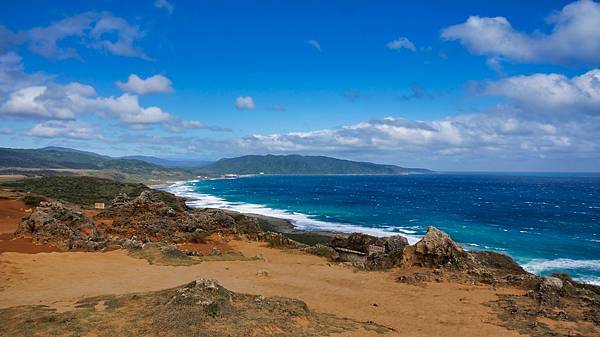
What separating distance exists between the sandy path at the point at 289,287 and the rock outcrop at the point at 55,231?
1864 mm

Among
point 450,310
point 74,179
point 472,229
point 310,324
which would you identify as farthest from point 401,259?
point 74,179

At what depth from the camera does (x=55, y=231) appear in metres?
26.6

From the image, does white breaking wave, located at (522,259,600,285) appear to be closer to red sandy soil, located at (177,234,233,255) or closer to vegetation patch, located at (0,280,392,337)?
red sandy soil, located at (177,234,233,255)

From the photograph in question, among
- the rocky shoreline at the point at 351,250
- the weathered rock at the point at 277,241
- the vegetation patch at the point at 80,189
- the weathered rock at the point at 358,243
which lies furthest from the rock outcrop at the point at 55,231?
the vegetation patch at the point at 80,189

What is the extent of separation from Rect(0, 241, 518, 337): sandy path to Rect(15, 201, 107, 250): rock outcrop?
6.12 ft

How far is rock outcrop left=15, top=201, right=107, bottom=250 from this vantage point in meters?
25.9

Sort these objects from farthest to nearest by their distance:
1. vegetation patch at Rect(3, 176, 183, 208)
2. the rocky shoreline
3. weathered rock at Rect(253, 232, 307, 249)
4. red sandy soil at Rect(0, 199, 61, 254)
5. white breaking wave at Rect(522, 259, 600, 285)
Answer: vegetation patch at Rect(3, 176, 183, 208), white breaking wave at Rect(522, 259, 600, 285), weathered rock at Rect(253, 232, 307, 249), red sandy soil at Rect(0, 199, 61, 254), the rocky shoreline

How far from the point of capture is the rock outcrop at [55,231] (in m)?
25.9

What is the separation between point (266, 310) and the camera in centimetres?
1399

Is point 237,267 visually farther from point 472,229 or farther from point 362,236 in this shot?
point 472,229

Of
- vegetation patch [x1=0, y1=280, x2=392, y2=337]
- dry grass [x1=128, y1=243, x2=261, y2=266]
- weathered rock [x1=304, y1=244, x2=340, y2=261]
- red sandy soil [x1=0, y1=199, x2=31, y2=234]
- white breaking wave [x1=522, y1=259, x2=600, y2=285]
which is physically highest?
vegetation patch [x1=0, y1=280, x2=392, y2=337]

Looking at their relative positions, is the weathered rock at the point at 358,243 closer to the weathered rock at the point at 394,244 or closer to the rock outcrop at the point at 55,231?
the weathered rock at the point at 394,244

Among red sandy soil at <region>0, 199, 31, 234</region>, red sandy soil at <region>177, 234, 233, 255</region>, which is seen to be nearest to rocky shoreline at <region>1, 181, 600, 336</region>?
red sandy soil at <region>177, 234, 233, 255</region>

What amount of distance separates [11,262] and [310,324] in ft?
56.2
